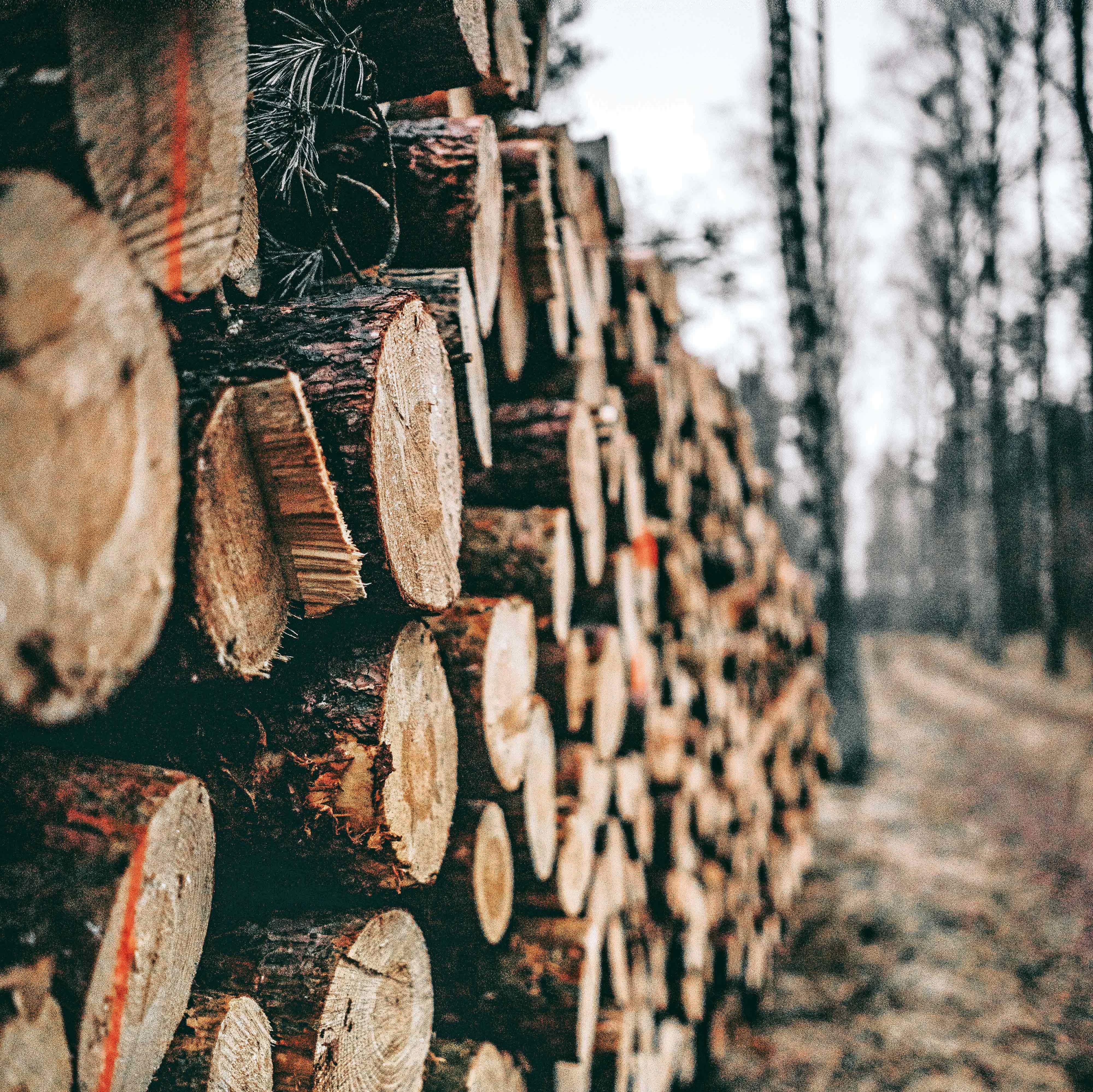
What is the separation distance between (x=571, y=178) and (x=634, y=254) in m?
0.85

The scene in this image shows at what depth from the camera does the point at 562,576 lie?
1982 mm

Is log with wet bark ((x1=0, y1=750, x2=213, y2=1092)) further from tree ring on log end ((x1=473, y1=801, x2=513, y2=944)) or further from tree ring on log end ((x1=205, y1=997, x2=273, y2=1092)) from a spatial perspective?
tree ring on log end ((x1=473, y1=801, x2=513, y2=944))

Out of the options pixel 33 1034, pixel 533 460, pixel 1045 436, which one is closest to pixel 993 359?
pixel 1045 436

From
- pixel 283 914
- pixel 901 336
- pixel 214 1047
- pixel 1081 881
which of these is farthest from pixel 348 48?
pixel 901 336

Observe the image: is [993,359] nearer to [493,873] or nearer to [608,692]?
[608,692]

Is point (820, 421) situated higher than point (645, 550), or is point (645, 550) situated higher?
point (820, 421)

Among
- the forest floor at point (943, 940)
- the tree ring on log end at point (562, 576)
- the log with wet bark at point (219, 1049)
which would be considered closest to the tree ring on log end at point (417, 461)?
the tree ring on log end at point (562, 576)

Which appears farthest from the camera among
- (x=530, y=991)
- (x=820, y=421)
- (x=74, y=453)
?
(x=820, y=421)

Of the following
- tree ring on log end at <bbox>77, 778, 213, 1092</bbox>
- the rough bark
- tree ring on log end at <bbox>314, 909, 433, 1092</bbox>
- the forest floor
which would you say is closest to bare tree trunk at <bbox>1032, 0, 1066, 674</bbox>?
the forest floor

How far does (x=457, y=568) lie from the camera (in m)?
1.42

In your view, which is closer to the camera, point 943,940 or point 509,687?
point 509,687

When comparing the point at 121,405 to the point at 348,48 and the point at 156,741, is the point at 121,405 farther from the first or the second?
the point at 348,48

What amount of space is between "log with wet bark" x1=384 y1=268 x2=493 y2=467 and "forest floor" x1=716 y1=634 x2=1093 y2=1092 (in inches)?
114

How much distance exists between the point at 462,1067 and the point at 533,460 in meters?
1.35
